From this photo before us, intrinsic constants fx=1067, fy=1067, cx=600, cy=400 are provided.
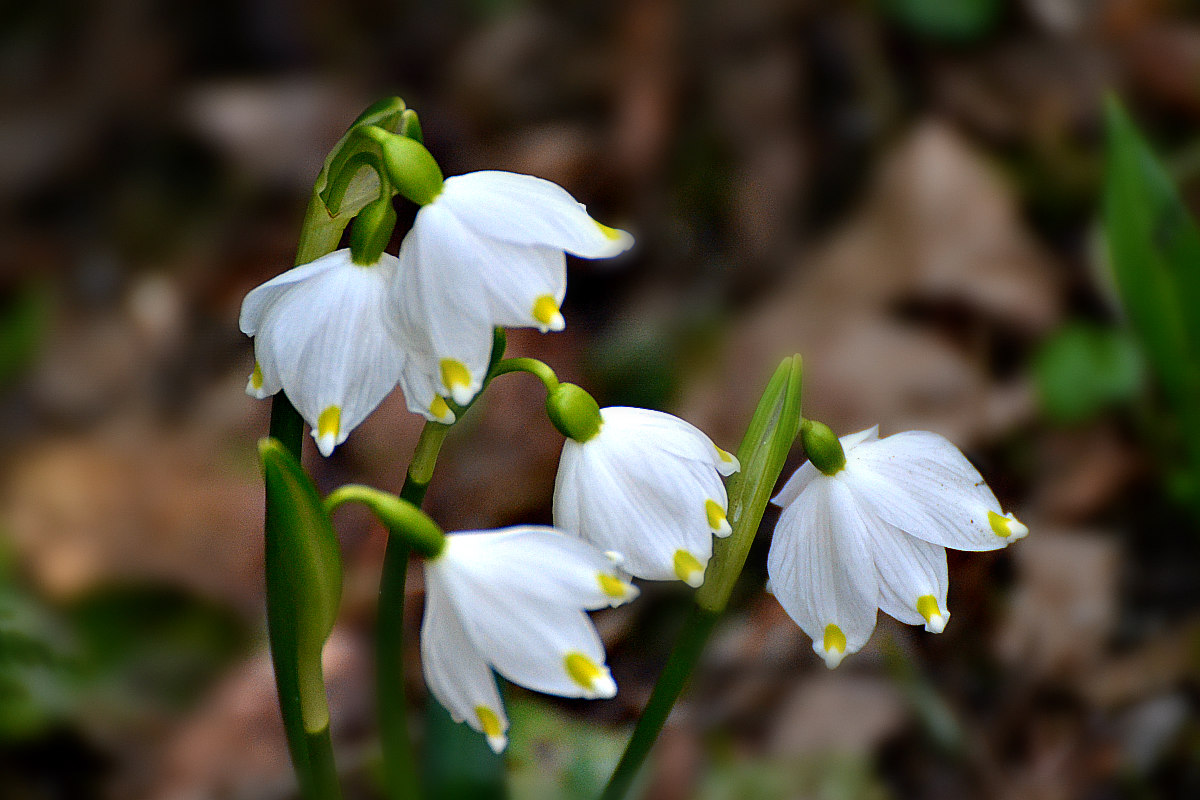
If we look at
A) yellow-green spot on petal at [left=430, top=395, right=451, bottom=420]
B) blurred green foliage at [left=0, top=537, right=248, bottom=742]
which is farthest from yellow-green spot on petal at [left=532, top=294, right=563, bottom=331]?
blurred green foliage at [left=0, top=537, right=248, bottom=742]

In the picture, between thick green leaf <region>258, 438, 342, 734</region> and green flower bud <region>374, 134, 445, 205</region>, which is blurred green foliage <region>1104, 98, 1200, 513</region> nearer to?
green flower bud <region>374, 134, 445, 205</region>

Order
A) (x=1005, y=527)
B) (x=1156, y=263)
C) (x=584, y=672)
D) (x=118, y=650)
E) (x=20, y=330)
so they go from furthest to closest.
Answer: (x=20, y=330) < (x=118, y=650) < (x=1156, y=263) < (x=1005, y=527) < (x=584, y=672)

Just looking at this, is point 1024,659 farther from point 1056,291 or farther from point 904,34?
point 904,34

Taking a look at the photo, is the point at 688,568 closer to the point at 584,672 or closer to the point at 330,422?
the point at 584,672

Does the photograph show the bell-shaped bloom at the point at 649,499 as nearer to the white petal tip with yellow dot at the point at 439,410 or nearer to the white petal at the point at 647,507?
the white petal at the point at 647,507

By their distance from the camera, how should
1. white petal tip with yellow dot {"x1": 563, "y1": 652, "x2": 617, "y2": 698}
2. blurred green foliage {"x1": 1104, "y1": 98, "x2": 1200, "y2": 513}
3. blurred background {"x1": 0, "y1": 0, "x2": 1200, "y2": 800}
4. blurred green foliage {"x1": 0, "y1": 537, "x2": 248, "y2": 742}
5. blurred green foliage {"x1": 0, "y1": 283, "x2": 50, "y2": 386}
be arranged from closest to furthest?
1. white petal tip with yellow dot {"x1": 563, "y1": 652, "x2": 617, "y2": 698}
2. blurred green foliage {"x1": 1104, "y1": 98, "x2": 1200, "y2": 513}
3. blurred background {"x1": 0, "y1": 0, "x2": 1200, "y2": 800}
4. blurred green foliage {"x1": 0, "y1": 537, "x2": 248, "y2": 742}
5. blurred green foliage {"x1": 0, "y1": 283, "x2": 50, "y2": 386}

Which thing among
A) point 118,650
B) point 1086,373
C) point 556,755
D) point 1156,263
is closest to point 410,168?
point 556,755
